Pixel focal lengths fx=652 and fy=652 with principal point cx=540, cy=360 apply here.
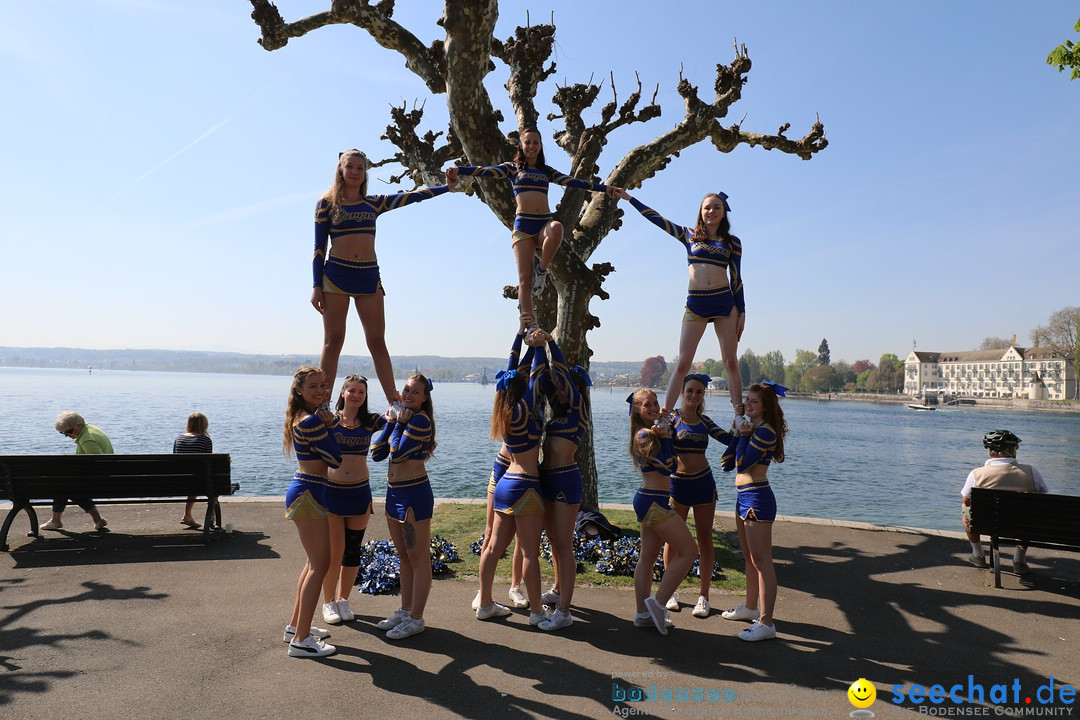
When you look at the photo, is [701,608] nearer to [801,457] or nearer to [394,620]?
[394,620]

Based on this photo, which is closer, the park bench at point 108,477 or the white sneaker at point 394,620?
the white sneaker at point 394,620

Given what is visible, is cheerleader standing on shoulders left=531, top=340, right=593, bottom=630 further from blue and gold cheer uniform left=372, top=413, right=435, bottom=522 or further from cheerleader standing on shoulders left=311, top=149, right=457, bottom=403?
cheerleader standing on shoulders left=311, top=149, right=457, bottom=403

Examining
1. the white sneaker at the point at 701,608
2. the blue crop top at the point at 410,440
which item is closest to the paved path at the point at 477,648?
the white sneaker at the point at 701,608

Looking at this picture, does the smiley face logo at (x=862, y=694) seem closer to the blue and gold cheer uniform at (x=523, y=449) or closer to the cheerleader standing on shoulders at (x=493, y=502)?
the blue and gold cheer uniform at (x=523, y=449)

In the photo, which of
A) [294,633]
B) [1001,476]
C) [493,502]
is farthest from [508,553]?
[1001,476]

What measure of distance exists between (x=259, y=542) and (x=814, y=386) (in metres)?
151

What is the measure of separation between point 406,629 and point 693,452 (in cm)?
301

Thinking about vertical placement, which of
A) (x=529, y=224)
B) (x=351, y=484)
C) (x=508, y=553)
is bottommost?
(x=508, y=553)

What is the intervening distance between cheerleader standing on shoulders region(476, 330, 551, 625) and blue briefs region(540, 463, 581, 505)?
0.13m

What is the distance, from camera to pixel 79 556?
768 centimetres

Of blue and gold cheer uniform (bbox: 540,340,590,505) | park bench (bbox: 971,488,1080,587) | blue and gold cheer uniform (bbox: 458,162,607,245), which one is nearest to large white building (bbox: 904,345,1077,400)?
park bench (bbox: 971,488,1080,587)

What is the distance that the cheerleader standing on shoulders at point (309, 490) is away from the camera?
499 centimetres

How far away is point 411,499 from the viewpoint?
549 cm

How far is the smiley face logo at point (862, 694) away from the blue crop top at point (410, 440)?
3.60 metres
